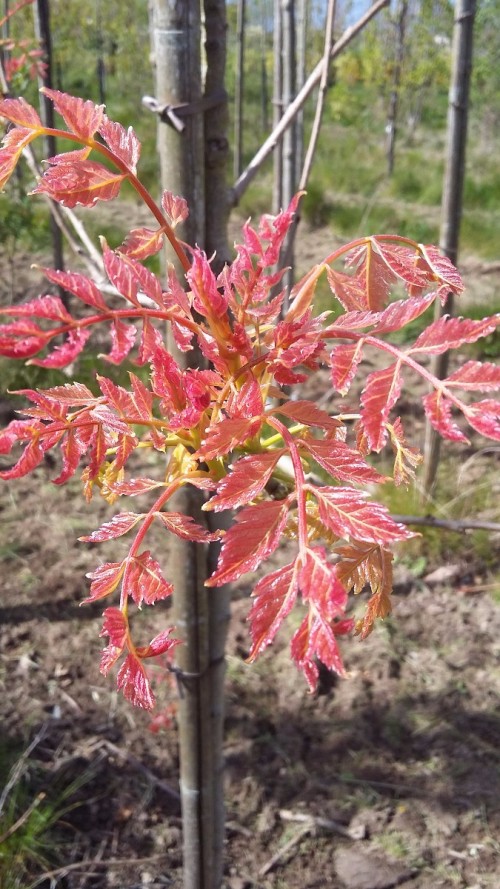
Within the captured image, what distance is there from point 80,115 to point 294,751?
1.97 meters

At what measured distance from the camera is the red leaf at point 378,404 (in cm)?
51

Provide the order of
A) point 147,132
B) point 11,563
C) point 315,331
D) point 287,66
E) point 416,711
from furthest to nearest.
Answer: point 147,132 < point 287,66 < point 11,563 < point 416,711 < point 315,331

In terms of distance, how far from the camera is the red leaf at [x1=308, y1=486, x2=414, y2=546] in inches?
18.7

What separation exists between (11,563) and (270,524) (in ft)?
8.48

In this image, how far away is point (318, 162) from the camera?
866 centimetres

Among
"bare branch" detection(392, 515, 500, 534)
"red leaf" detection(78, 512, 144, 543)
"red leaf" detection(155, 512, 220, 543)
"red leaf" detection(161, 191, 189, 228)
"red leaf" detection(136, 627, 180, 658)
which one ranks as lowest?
"bare branch" detection(392, 515, 500, 534)

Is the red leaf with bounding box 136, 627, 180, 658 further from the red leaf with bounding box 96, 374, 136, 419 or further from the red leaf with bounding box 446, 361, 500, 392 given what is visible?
the red leaf with bounding box 446, 361, 500, 392

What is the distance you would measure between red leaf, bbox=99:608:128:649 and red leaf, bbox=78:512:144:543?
65 millimetres

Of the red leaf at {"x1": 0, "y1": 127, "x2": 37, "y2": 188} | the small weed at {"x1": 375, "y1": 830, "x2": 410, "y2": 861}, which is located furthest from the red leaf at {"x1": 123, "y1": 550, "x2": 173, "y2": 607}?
the small weed at {"x1": 375, "y1": 830, "x2": 410, "y2": 861}

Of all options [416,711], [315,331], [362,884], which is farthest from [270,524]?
[416,711]

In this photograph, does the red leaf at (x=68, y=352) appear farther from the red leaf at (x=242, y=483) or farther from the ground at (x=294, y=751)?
the ground at (x=294, y=751)

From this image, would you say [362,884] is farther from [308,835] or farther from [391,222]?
[391,222]

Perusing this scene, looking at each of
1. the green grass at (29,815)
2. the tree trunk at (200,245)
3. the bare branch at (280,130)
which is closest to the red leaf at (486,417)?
the tree trunk at (200,245)

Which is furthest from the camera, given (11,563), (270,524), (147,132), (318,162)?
(147,132)
